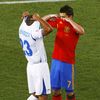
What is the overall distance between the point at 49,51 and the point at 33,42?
750 cm

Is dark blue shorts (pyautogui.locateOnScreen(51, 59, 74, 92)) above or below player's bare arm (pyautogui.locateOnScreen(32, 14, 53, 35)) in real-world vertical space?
below

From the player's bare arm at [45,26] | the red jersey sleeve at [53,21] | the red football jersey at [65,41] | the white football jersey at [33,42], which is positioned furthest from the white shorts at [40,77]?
the red jersey sleeve at [53,21]

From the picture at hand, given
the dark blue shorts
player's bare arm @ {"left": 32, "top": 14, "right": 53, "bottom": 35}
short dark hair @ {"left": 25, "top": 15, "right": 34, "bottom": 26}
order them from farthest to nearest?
the dark blue shorts < short dark hair @ {"left": 25, "top": 15, "right": 34, "bottom": 26} < player's bare arm @ {"left": 32, "top": 14, "right": 53, "bottom": 35}

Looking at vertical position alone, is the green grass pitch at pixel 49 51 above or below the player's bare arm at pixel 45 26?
below

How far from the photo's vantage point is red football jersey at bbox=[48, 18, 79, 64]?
14.8 meters

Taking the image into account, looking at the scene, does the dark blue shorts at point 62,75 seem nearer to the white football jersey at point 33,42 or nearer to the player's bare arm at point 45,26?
the white football jersey at point 33,42

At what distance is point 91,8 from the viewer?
26406 mm

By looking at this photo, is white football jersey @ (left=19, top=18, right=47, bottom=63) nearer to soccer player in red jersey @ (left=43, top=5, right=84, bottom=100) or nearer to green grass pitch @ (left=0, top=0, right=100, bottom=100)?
soccer player in red jersey @ (left=43, top=5, right=84, bottom=100)

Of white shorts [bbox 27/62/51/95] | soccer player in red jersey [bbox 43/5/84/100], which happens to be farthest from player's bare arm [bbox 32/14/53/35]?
soccer player in red jersey [bbox 43/5/84/100]

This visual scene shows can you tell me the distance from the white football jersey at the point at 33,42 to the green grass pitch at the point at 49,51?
297cm

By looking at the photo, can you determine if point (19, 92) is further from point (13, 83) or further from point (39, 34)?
point (39, 34)

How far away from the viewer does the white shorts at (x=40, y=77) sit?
46.0ft

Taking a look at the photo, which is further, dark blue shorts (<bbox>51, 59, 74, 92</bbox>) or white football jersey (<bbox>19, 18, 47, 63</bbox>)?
dark blue shorts (<bbox>51, 59, 74, 92</bbox>)

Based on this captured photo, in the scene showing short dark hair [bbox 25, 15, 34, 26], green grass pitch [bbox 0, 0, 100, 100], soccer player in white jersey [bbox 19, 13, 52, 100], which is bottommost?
green grass pitch [bbox 0, 0, 100, 100]
